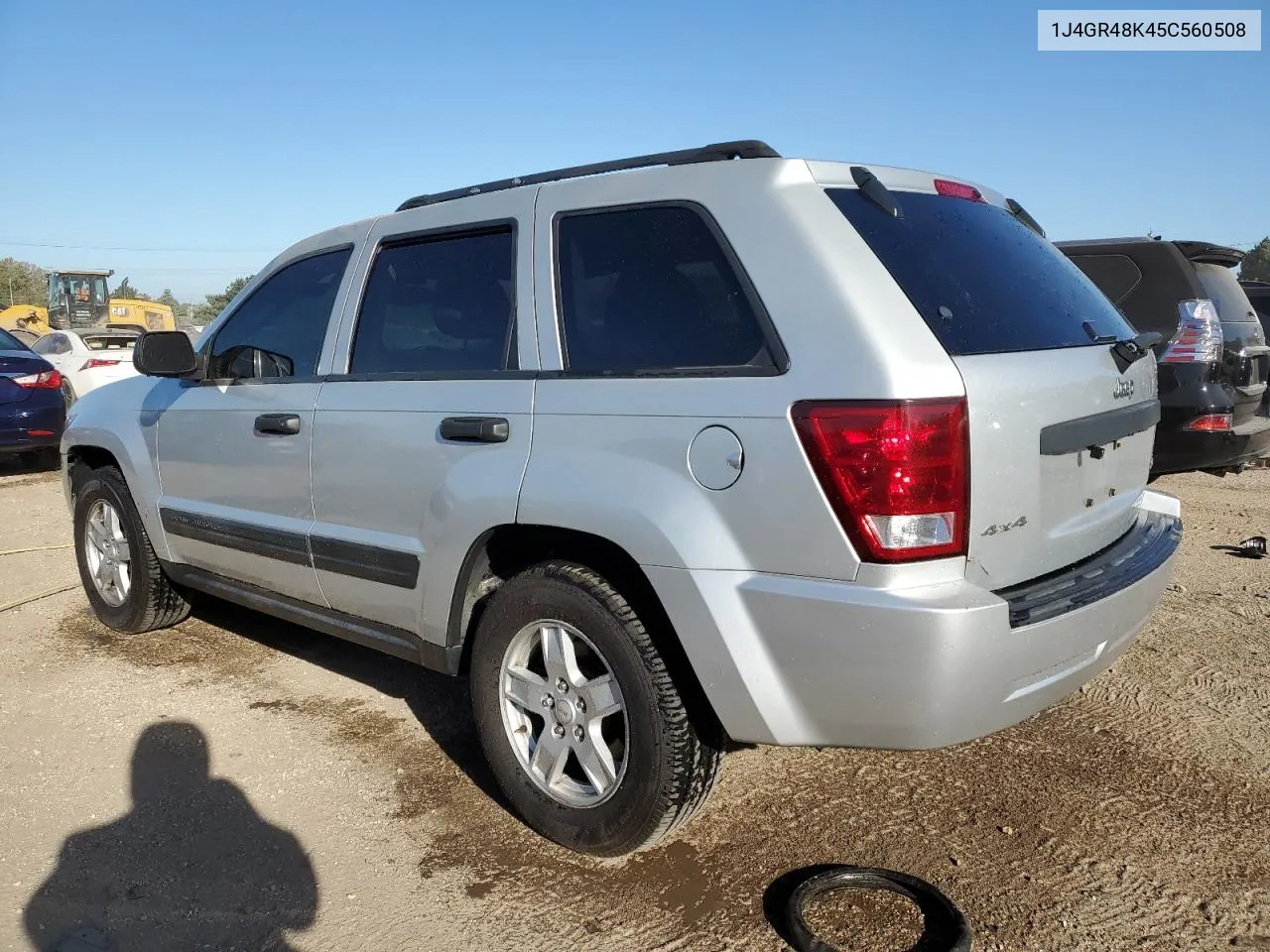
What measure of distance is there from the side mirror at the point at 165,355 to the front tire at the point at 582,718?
6.64ft

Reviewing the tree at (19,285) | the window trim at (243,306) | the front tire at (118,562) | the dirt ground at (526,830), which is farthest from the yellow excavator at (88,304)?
the tree at (19,285)

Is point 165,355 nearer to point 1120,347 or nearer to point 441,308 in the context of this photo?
point 441,308

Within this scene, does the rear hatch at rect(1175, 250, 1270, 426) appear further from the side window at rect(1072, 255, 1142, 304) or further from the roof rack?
the roof rack

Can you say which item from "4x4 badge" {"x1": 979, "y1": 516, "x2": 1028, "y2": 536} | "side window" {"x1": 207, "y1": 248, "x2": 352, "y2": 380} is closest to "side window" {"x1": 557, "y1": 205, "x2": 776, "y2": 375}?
"4x4 badge" {"x1": 979, "y1": 516, "x2": 1028, "y2": 536}

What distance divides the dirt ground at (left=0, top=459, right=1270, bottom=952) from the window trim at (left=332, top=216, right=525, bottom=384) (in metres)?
1.36

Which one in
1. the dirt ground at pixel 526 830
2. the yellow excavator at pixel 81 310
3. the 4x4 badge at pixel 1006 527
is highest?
the yellow excavator at pixel 81 310

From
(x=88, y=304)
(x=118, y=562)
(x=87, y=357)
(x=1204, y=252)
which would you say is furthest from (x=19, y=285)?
(x=1204, y=252)

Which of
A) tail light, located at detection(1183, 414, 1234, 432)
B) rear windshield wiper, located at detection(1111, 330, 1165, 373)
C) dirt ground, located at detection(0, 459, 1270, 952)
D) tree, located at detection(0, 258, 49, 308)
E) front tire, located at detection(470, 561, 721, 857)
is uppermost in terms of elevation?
tree, located at detection(0, 258, 49, 308)

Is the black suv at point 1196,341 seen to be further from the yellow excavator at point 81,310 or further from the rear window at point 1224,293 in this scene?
the yellow excavator at point 81,310

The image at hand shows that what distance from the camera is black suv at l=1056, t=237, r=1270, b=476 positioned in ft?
18.0

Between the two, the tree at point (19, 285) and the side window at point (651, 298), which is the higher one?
the tree at point (19, 285)

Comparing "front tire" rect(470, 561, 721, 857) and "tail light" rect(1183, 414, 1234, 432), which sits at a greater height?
"tail light" rect(1183, 414, 1234, 432)

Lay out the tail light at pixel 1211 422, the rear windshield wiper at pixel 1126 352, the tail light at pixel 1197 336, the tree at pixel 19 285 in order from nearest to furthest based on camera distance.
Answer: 1. the rear windshield wiper at pixel 1126 352
2. the tail light at pixel 1211 422
3. the tail light at pixel 1197 336
4. the tree at pixel 19 285

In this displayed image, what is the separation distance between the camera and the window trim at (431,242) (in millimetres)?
3055
